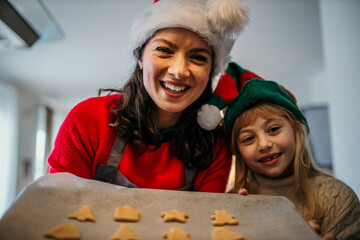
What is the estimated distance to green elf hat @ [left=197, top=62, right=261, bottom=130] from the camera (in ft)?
3.59

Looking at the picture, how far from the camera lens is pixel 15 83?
14.4 ft

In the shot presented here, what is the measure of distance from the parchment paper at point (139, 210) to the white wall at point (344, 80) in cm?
94

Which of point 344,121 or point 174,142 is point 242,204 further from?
point 344,121

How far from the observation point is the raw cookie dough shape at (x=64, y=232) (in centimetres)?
64

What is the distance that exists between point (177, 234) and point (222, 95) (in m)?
0.68

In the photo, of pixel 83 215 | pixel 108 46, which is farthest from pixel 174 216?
pixel 108 46

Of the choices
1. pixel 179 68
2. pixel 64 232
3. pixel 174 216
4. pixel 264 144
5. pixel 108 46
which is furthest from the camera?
pixel 108 46

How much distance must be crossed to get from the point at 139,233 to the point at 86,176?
1.24 ft

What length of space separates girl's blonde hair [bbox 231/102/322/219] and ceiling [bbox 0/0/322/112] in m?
1.30

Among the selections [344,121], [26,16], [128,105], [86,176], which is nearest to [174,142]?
[128,105]

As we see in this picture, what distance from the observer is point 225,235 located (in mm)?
704

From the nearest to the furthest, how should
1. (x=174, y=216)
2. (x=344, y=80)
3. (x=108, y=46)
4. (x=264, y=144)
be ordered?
(x=174, y=216), (x=264, y=144), (x=344, y=80), (x=108, y=46)

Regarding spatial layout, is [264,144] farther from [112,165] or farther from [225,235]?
[112,165]

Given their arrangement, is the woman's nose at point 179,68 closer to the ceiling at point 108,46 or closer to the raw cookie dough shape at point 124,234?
the raw cookie dough shape at point 124,234
